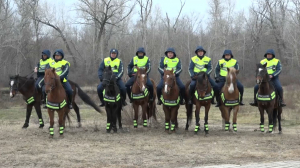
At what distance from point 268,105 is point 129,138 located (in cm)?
482

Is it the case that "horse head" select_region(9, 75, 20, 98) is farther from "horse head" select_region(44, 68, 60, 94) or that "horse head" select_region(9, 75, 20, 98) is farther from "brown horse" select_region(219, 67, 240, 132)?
"brown horse" select_region(219, 67, 240, 132)

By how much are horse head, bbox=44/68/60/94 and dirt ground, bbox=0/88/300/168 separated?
5.15ft

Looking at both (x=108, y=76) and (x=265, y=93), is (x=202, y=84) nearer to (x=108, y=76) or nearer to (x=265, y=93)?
(x=265, y=93)

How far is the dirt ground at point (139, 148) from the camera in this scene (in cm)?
874

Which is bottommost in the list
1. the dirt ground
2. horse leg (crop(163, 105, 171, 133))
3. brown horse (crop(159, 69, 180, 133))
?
the dirt ground

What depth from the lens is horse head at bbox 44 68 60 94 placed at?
37.7 feet

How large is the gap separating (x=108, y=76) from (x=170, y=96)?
2.20 meters

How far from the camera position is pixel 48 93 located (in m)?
12.0

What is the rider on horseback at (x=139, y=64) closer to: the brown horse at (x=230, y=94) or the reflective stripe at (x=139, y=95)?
the reflective stripe at (x=139, y=95)

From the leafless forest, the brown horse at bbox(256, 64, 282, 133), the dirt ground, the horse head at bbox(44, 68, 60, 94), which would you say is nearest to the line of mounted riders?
the brown horse at bbox(256, 64, 282, 133)

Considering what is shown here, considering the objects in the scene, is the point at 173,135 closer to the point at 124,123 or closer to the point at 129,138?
the point at 129,138

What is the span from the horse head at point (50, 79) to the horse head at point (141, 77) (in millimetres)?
2777

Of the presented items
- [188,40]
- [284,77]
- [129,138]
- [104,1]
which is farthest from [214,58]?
[129,138]

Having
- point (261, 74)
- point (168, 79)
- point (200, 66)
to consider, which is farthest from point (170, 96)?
point (261, 74)
